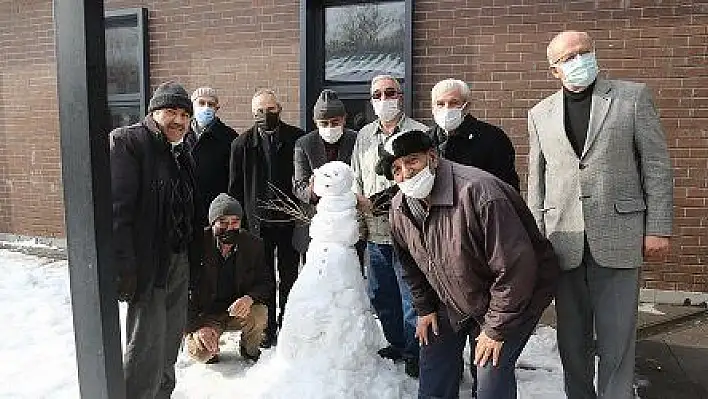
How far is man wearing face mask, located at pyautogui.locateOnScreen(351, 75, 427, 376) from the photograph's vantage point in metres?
3.88

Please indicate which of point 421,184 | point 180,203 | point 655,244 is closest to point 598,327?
point 655,244

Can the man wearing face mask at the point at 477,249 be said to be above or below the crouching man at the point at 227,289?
above

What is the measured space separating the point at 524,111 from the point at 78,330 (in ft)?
15.3

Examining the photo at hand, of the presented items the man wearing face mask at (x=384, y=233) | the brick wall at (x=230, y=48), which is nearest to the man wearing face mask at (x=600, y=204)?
the man wearing face mask at (x=384, y=233)

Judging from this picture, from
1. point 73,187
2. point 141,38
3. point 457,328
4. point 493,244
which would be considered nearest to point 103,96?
point 73,187

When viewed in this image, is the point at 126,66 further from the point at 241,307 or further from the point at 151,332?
the point at 151,332

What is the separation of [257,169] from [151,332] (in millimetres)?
1709

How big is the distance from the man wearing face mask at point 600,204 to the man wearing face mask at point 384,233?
955 millimetres

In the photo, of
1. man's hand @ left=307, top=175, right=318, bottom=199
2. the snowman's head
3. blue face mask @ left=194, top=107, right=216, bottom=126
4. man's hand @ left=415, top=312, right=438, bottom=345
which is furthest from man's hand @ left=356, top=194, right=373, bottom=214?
blue face mask @ left=194, top=107, right=216, bottom=126

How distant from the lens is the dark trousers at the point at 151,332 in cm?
311

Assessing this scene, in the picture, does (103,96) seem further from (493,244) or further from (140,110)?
(140,110)

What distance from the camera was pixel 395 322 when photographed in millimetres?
4086

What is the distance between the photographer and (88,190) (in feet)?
7.22

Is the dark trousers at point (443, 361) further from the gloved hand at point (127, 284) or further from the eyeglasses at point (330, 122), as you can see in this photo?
the eyeglasses at point (330, 122)
